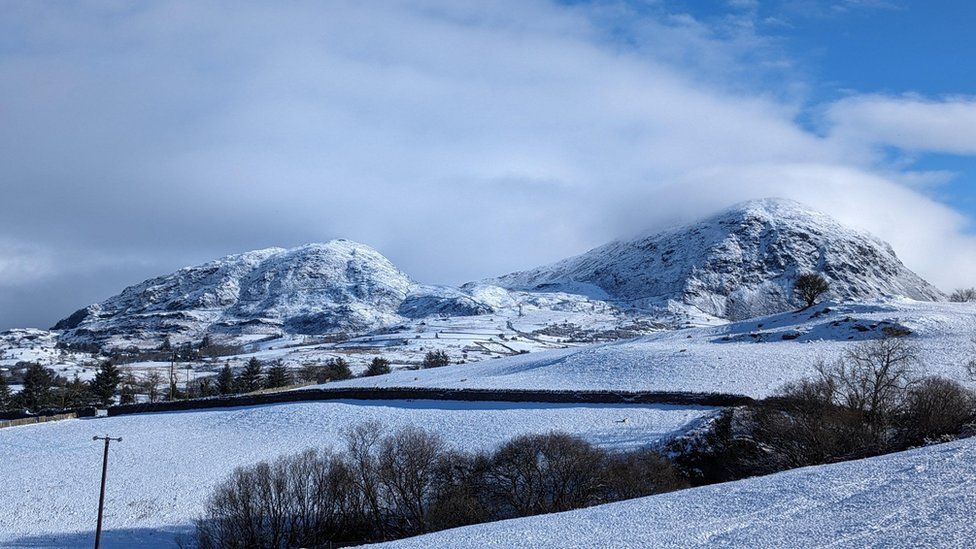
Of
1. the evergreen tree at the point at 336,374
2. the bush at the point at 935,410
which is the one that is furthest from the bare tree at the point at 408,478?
the evergreen tree at the point at 336,374

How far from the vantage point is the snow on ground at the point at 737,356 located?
5578cm

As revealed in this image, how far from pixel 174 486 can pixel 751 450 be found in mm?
32513

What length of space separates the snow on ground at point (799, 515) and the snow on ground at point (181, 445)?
18743mm

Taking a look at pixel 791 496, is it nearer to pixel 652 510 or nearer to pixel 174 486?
pixel 652 510

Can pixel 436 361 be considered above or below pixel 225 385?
above

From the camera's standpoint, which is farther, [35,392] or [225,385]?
[35,392]

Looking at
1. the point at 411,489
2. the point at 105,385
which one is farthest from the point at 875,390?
the point at 105,385

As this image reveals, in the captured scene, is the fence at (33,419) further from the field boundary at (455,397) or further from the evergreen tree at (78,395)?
the evergreen tree at (78,395)

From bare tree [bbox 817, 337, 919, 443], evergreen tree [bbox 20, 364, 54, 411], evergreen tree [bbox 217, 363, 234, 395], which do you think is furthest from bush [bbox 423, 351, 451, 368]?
bare tree [bbox 817, 337, 919, 443]

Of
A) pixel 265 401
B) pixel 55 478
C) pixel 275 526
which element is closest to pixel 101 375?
pixel 265 401

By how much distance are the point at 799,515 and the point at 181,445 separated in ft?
149

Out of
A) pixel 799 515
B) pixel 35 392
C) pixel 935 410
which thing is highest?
pixel 35 392

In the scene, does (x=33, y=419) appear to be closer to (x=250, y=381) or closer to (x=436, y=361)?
(x=250, y=381)

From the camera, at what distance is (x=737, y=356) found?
2431 inches
